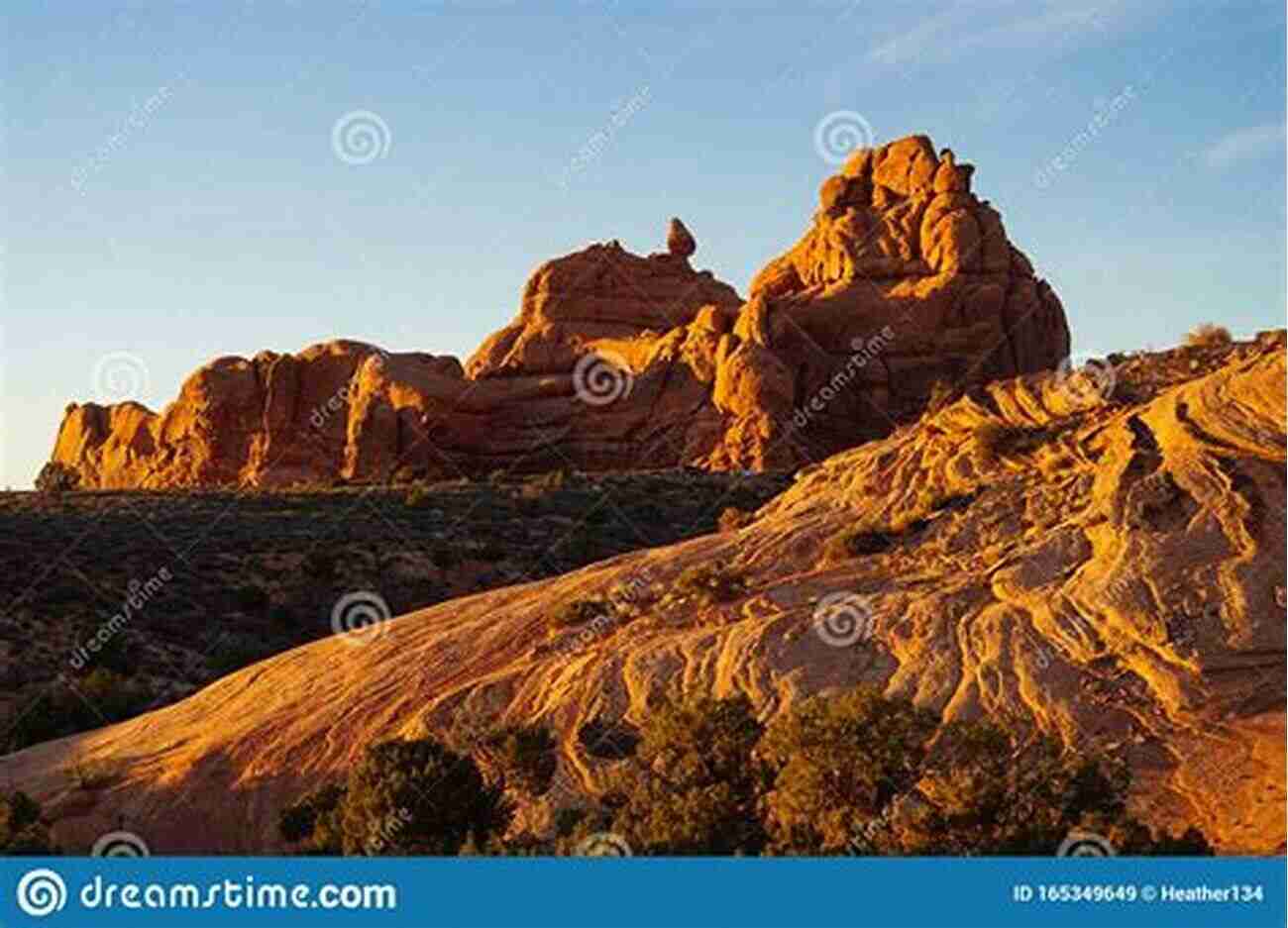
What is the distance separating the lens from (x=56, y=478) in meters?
98.0

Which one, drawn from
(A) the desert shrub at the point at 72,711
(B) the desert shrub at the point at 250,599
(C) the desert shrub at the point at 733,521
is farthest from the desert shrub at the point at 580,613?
(B) the desert shrub at the point at 250,599

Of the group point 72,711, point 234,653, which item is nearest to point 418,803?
point 72,711

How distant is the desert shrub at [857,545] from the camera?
31.3 m

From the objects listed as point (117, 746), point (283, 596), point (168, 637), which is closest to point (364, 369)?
point (283, 596)

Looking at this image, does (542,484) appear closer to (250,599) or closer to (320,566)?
(320,566)

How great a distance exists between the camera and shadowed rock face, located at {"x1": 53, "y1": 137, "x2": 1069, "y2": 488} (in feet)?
282

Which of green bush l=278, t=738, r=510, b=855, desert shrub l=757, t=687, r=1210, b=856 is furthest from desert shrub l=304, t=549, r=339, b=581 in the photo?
desert shrub l=757, t=687, r=1210, b=856

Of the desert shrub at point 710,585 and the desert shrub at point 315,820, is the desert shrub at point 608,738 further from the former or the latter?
the desert shrub at point 710,585

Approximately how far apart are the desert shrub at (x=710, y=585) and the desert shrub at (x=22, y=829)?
11648 millimetres

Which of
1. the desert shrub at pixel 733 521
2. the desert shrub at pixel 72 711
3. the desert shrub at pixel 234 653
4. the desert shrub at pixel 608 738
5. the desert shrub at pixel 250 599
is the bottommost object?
the desert shrub at pixel 608 738

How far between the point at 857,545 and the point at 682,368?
191ft

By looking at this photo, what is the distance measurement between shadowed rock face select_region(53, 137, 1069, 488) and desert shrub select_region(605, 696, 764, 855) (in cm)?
5599

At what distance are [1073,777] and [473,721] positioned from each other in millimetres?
11024

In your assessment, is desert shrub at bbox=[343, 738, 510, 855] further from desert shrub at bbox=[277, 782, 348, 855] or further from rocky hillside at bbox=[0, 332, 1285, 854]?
rocky hillside at bbox=[0, 332, 1285, 854]
